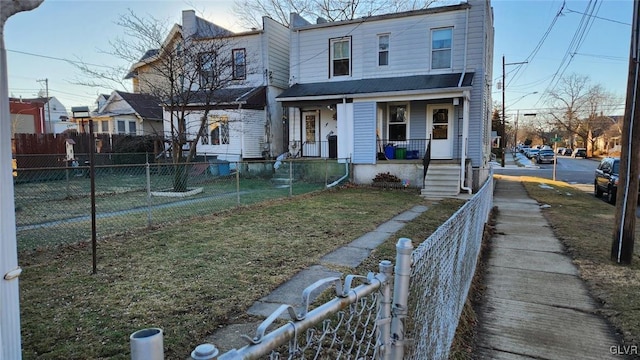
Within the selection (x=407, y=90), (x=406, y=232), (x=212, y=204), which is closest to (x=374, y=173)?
(x=407, y=90)

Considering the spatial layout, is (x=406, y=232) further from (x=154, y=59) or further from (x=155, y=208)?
(x=154, y=59)

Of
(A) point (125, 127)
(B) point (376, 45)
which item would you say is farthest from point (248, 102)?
(A) point (125, 127)

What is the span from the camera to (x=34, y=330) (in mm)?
3270

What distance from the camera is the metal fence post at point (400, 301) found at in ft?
5.67

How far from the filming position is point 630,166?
19.5ft

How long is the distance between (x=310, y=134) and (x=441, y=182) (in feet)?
23.9

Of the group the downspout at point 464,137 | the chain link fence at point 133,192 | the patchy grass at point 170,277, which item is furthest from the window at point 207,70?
the downspout at point 464,137

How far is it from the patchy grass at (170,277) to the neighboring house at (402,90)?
6.83 meters

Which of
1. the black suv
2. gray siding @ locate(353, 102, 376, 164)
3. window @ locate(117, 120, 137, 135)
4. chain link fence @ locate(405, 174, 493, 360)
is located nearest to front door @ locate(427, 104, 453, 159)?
gray siding @ locate(353, 102, 376, 164)

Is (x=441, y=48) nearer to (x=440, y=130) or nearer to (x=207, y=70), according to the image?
(x=440, y=130)

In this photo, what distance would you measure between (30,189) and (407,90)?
1368cm

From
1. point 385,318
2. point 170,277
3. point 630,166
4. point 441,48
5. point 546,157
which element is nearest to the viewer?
point 385,318

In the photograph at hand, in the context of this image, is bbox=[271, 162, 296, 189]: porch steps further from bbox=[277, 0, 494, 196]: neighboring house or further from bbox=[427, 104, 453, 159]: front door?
bbox=[427, 104, 453, 159]: front door

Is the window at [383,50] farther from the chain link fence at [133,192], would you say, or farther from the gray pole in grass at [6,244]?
the gray pole in grass at [6,244]
